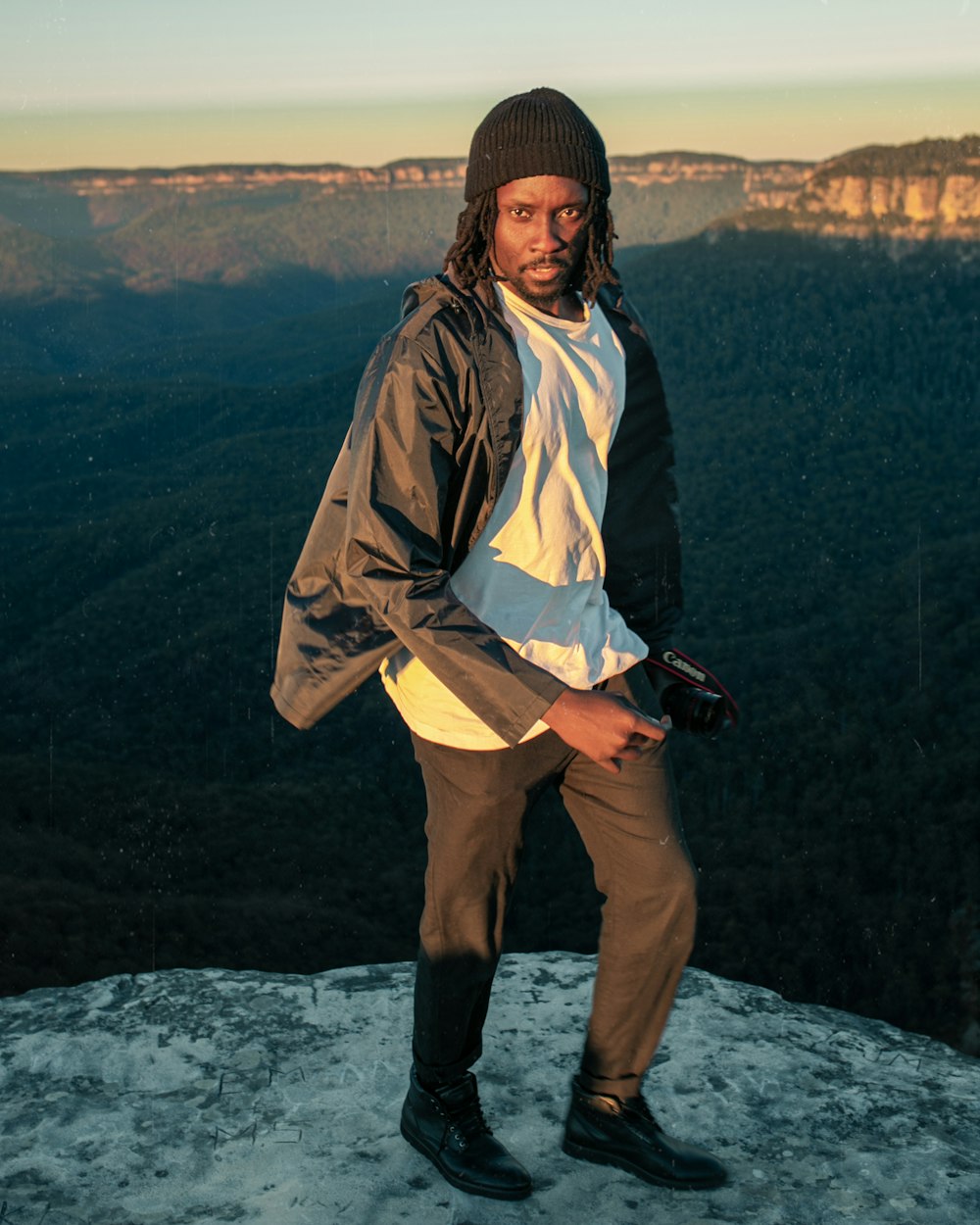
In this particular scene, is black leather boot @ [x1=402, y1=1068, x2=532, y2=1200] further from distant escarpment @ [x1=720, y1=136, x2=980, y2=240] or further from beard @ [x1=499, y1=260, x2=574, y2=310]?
distant escarpment @ [x1=720, y1=136, x2=980, y2=240]

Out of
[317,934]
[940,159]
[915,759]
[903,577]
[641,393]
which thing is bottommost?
[317,934]

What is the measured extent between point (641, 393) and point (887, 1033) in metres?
1.64

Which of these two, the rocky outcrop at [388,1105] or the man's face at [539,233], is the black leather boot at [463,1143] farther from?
the man's face at [539,233]

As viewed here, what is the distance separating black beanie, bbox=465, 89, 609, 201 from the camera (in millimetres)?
1808

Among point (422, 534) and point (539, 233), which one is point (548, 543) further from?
point (539, 233)

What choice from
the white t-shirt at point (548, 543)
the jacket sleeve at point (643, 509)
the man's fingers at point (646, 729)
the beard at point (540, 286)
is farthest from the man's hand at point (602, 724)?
the beard at point (540, 286)

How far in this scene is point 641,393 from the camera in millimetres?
2062

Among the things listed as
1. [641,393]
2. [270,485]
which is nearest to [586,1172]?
[641,393]

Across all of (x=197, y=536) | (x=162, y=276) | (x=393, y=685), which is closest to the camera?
(x=393, y=685)

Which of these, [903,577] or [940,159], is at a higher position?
[940,159]

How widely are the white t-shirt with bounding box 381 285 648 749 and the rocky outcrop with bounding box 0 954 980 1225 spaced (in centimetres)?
83

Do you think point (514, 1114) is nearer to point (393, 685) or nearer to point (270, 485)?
point (393, 685)

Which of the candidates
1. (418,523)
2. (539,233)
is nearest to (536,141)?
(539,233)

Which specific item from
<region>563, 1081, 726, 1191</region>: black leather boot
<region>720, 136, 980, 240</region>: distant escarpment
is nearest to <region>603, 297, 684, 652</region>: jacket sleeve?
<region>563, 1081, 726, 1191</region>: black leather boot
